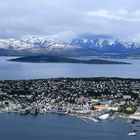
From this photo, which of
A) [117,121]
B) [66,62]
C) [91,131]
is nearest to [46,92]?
[117,121]

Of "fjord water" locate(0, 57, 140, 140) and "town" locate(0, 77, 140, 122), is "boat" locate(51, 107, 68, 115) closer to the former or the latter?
"town" locate(0, 77, 140, 122)

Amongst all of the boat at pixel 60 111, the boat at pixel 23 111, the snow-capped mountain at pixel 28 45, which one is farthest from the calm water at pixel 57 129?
the snow-capped mountain at pixel 28 45

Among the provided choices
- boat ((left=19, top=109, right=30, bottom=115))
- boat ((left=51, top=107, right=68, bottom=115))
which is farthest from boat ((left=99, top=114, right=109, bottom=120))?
boat ((left=19, top=109, right=30, bottom=115))

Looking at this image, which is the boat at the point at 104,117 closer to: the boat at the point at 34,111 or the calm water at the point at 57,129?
the calm water at the point at 57,129

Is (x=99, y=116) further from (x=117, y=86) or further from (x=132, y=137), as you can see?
(x=117, y=86)

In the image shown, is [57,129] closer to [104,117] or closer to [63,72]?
[104,117]
